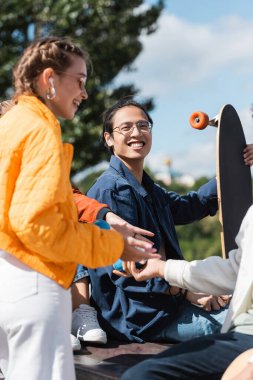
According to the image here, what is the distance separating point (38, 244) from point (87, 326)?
1.25m

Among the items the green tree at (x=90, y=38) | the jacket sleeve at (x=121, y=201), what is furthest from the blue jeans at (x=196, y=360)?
the green tree at (x=90, y=38)

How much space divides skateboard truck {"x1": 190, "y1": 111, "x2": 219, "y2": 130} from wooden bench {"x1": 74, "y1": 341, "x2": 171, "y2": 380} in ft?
3.57

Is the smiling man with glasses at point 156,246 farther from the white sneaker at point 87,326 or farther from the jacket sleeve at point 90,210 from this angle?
the jacket sleeve at point 90,210

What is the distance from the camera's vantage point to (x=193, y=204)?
12.1ft


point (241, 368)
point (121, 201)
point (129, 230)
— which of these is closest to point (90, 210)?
point (121, 201)

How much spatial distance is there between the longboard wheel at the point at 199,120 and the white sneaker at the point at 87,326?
→ 1060mm

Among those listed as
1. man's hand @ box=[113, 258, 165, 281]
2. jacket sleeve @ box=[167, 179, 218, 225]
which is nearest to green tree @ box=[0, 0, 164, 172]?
jacket sleeve @ box=[167, 179, 218, 225]

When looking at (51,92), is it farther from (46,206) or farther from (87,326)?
(87,326)

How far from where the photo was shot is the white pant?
1975mm

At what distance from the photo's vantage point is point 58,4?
13242 millimetres

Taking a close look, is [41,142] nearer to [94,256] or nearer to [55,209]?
[55,209]

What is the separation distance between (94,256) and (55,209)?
207 mm

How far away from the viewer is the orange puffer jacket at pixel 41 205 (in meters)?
1.90

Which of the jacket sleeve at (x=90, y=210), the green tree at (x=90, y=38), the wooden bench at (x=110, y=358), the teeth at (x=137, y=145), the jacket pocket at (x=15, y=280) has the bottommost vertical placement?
the wooden bench at (x=110, y=358)
